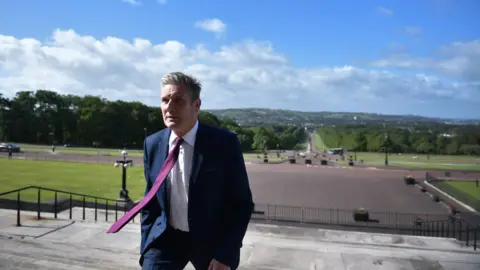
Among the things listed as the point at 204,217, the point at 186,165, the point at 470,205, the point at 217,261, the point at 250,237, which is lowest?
the point at 470,205

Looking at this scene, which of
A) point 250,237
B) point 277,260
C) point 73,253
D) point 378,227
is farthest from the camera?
point 378,227

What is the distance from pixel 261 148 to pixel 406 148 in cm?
2900

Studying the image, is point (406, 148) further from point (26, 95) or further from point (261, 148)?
point (26, 95)

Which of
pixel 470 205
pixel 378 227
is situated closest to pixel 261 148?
pixel 470 205

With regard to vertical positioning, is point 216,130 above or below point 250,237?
above

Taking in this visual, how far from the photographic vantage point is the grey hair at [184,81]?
2.48 meters

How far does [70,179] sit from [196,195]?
27935 mm

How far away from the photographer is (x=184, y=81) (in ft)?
8.16

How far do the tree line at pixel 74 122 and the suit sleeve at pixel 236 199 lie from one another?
190ft

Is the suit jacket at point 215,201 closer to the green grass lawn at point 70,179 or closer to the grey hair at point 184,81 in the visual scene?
the grey hair at point 184,81

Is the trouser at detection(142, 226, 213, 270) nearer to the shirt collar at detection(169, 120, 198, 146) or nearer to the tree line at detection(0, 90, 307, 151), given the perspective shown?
the shirt collar at detection(169, 120, 198, 146)

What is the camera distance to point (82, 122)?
220ft

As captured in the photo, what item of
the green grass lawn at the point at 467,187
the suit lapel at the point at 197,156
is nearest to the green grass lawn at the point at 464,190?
the green grass lawn at the point at 467,187

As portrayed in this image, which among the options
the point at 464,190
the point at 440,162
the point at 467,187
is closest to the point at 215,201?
the point at 464,190
